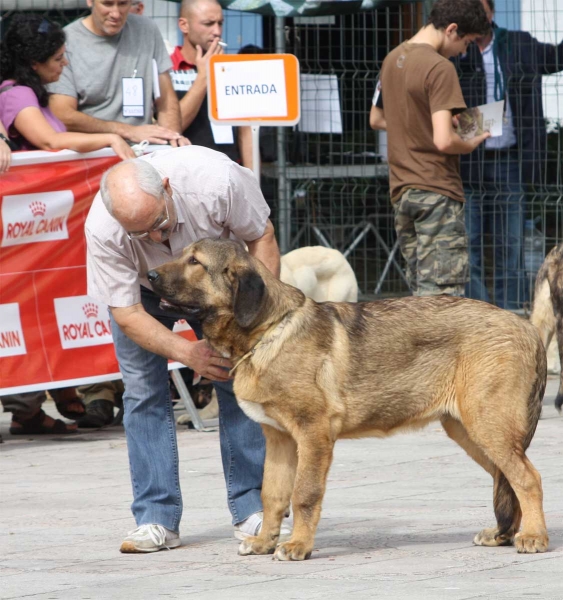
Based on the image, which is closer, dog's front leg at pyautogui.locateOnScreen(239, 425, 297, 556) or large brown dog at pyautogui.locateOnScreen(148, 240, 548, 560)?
large brown dog at pyautogui.locateOnScreen(148, 240, 548, 560)

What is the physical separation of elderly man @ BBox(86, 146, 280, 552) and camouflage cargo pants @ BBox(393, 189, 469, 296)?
2.96 meters

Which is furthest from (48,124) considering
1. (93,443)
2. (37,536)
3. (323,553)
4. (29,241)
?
(323,553)

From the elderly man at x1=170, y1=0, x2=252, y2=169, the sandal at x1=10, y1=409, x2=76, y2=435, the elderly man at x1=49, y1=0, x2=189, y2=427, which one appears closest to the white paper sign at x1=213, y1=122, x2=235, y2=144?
the elderly man at x1=170, y1=0, x2=252, y2=169

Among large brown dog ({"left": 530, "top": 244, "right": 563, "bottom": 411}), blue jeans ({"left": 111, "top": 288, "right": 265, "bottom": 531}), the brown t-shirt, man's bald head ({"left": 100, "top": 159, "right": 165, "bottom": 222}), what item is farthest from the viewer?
the brown t-shirt

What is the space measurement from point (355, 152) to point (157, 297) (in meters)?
6.29

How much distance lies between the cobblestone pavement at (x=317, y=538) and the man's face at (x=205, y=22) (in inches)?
112

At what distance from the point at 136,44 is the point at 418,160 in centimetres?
199

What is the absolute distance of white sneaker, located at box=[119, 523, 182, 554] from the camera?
17.1 feet

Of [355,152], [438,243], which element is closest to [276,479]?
[438,243]

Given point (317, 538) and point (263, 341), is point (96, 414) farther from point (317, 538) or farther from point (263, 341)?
point (263, 341)

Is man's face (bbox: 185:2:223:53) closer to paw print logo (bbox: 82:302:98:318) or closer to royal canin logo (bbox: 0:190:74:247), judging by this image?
royal canin logo (bbox: 0:190:74:247)

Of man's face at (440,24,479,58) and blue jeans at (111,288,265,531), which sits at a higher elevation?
man's face at (440,24,479,58)

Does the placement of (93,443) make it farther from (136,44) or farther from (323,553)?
(323,553)

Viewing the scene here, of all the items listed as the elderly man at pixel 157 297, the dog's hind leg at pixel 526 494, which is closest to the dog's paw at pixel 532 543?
the dog's hind leg at pixel 526 494
